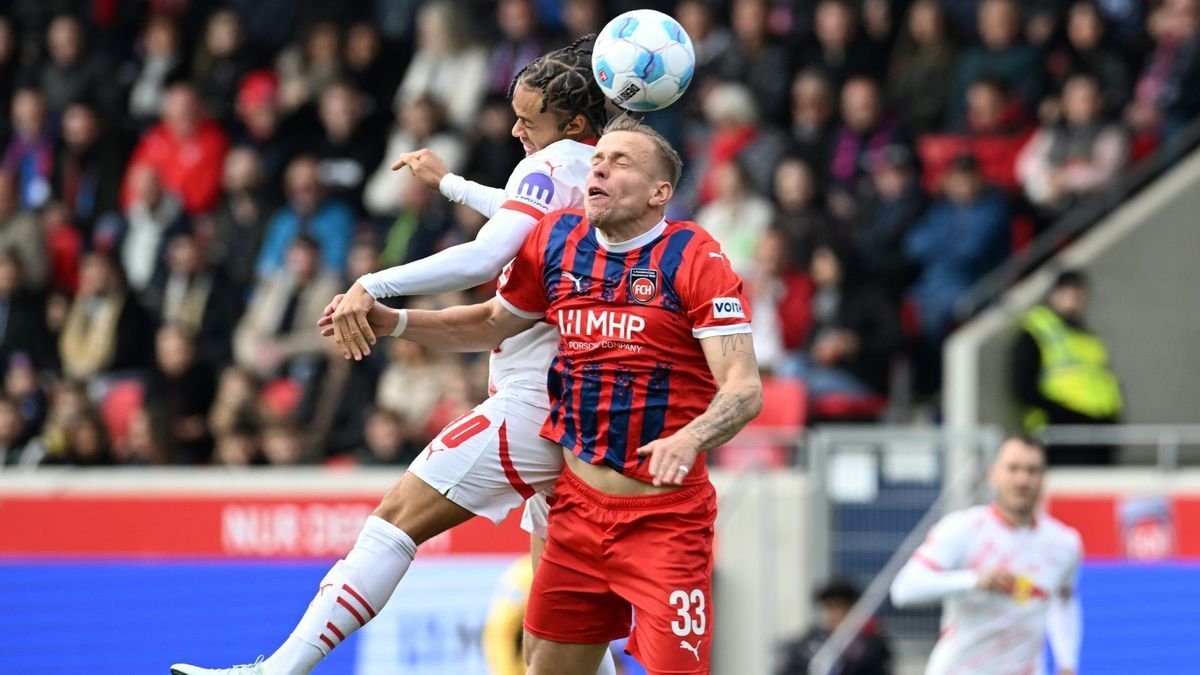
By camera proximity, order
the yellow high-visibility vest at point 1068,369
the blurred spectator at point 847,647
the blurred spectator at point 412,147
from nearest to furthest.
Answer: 1. the blurred spectator at point 847,647
2. the yellow high-visibility vest at point 1068,369
3. the blurred spectator at point 412,147

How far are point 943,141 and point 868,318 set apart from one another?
65.8 inches

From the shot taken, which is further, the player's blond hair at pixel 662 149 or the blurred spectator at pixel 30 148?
the blurred spectator at pixel 30 148

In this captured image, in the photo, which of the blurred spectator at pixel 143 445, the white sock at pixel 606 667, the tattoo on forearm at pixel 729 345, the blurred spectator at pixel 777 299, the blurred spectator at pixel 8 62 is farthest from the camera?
the blurred spectator at pixel 8 62

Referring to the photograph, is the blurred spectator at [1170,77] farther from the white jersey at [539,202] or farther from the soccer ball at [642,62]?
the white jersey at [539,202]

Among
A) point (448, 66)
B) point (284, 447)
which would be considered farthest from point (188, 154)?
point (284, 447)

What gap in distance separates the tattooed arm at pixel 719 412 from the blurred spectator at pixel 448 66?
9541mm

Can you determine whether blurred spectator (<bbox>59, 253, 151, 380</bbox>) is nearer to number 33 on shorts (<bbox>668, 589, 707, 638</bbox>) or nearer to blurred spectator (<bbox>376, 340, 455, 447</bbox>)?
blurred spectator (<bbox>376, 340, 455, 447</bbox>)

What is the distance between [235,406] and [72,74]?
4.56 meters

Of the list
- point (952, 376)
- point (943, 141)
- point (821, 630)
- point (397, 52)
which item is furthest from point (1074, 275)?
point (397, 52)

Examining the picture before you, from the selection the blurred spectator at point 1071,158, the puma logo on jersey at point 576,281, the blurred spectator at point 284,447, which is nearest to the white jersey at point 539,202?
the puma logo on jersey at point 576,281

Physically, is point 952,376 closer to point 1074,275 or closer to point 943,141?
point 1074,275

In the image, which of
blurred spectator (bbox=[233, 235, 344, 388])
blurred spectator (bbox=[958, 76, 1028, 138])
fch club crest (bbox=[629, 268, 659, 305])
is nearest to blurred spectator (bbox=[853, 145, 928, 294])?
blurred spectator (bbox=[958, 76, 1028, 138])

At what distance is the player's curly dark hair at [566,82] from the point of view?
6.85 metres

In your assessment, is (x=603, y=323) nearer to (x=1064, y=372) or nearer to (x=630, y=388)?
(x=630, y=388)
